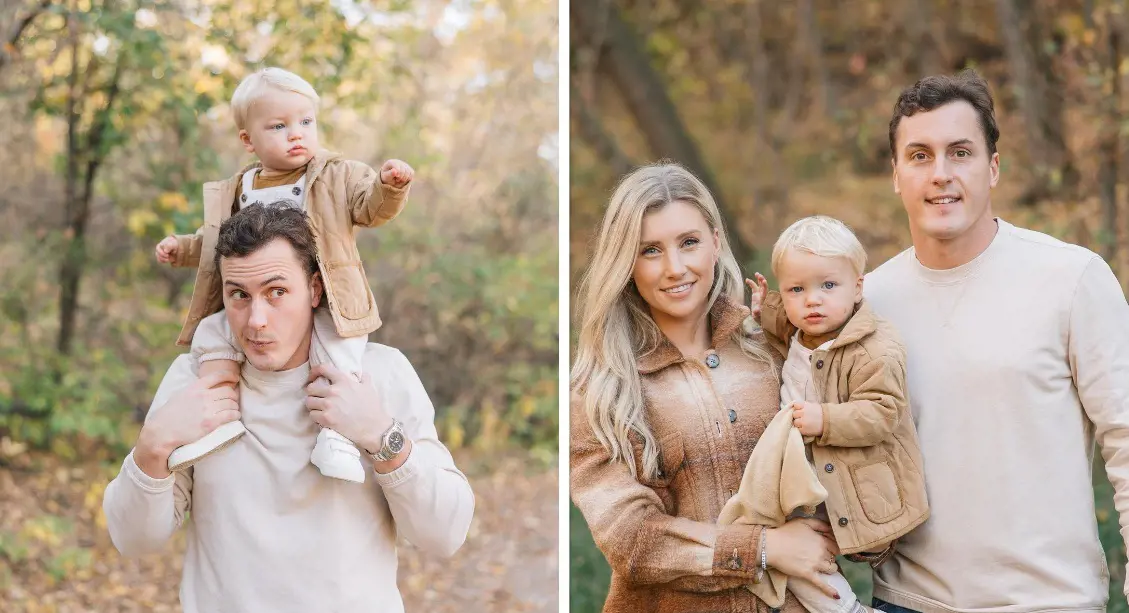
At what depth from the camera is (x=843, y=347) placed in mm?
2818

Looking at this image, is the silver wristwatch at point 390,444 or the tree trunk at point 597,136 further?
the tree trunk at point 597,136

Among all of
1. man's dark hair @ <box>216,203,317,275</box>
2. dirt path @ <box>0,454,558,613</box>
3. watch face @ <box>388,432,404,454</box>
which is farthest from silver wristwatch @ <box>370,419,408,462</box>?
dirt path @ <box>0,454,558,613</box>

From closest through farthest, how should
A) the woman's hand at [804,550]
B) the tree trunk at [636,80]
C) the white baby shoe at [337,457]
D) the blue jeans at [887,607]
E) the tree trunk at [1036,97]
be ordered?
the white baby shoe at [337,457] → the woman's hand at [804,550] → the blue jeans at [887,607] → the tree trunk at [1036,97] → the tree trunk at [636,80]

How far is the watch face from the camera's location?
2.64 metres

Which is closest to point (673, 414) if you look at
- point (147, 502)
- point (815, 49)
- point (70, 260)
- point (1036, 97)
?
point (147, 502)

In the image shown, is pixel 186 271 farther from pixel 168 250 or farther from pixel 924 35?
pixel 924 35

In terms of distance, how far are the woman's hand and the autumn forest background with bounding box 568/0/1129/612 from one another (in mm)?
3089

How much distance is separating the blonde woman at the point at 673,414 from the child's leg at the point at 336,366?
0.63 m

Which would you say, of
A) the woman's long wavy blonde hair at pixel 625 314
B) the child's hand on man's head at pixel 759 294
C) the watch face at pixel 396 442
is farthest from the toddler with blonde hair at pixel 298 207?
the child's hand on man's head at pixel 759 294

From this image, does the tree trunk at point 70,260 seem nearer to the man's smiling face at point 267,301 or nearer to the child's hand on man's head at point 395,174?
the man's smiling face at point 267,301

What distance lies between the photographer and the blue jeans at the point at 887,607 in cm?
293

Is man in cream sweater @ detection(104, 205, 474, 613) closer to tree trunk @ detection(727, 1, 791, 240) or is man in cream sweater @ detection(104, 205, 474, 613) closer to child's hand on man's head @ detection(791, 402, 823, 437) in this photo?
child's hand on man's head @ detection(791, 402, 823, 437)

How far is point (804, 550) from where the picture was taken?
9.29ft

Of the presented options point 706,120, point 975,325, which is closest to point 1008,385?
point 975,325
